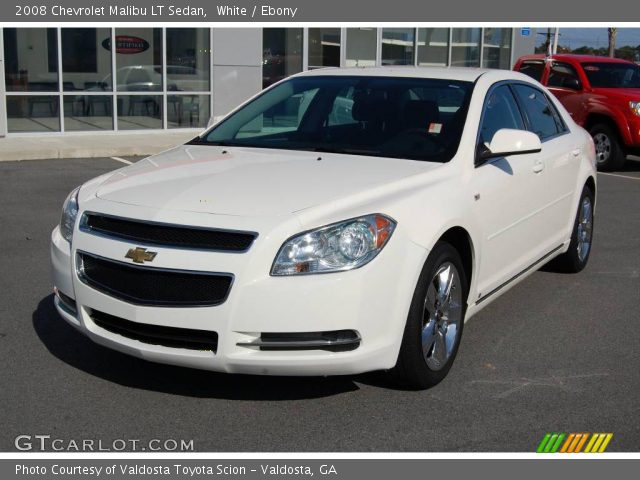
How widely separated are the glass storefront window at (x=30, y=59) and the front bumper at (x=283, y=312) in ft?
43.9

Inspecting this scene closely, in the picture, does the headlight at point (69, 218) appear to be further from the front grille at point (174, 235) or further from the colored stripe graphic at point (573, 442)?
the colored stripe graphic at point (573, 442)

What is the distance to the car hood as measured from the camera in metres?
4.24

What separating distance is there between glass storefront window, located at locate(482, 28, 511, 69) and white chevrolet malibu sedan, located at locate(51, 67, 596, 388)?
1705cm

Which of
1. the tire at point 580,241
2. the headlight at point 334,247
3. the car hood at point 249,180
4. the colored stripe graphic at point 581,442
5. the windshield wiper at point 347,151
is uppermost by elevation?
the windshield wiper at point 347,151

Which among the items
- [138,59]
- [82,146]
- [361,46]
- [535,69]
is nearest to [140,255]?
[82,146]

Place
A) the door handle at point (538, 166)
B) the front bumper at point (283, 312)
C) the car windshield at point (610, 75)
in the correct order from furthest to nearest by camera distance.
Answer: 1. the car windshield at point (610, 75)
2. the door handle at point (538, 166)
3. the front bumper at point (283, 312)

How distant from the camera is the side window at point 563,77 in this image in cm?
1461

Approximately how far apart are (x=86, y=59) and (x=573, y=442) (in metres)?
14.9

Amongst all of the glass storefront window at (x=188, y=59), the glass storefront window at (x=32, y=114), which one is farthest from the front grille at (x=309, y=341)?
the glass storefront window at (x=188, y=59)

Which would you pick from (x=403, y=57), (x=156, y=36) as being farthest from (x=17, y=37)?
(x=403, y=57)

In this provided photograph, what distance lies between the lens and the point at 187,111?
1850cm

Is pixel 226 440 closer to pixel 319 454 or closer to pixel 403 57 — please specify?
pixel 319 454

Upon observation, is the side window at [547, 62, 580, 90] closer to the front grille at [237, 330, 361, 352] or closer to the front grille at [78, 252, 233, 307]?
the front grille at [237, 330, 361, 352]

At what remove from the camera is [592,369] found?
503 centimetres
